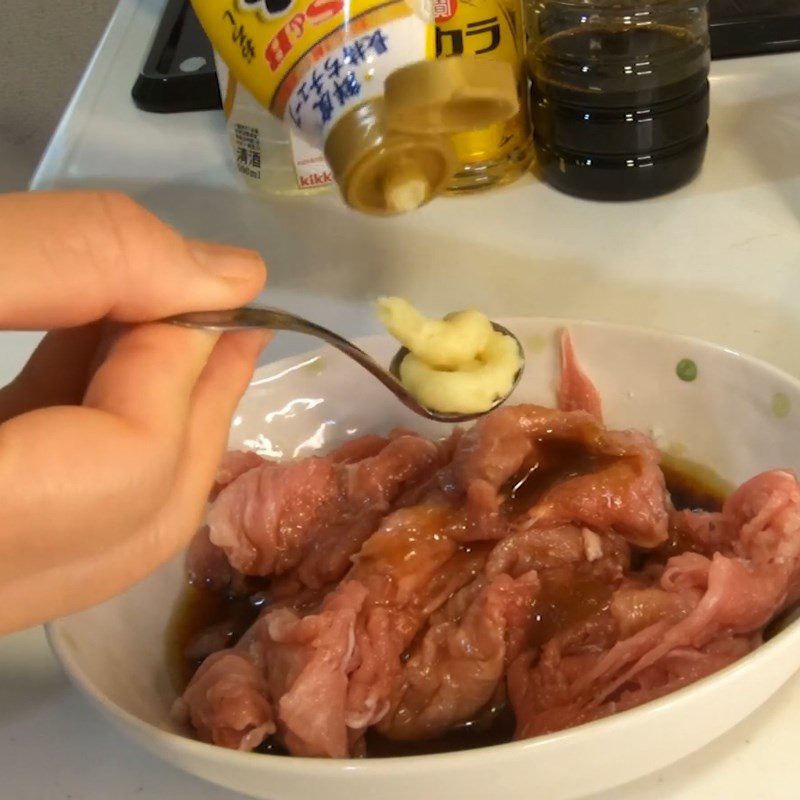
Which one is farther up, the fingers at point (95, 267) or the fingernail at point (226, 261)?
the fingers at point (95, 267)

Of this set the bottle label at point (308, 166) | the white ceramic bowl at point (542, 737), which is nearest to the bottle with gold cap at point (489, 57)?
the bottle label at point (308, 166)

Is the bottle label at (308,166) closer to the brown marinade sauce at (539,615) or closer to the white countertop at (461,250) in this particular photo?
the white countertop at (461,250)

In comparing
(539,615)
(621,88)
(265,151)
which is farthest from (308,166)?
(539,615)

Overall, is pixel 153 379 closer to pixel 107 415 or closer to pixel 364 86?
pixel 107 415

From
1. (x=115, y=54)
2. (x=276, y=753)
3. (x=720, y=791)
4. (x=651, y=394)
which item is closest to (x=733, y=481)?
(x=651, y=394)

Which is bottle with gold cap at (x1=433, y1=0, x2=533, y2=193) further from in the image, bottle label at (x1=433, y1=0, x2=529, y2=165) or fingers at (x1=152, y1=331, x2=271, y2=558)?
fingers at (x1=152, y1=331, x2=271, y2=558)
